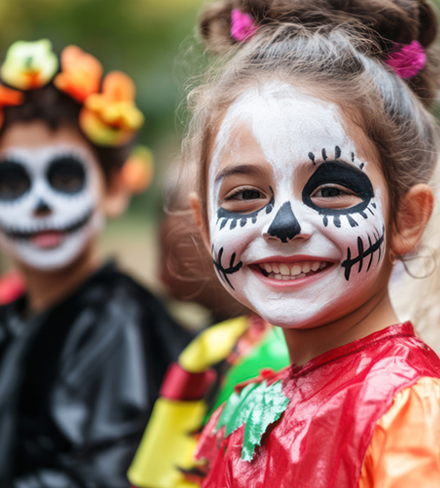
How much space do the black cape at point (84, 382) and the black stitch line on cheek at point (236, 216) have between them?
1419 mm

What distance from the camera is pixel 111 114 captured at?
280 cm

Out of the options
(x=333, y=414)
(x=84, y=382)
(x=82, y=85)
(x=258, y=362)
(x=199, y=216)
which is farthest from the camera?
(x=82, y=85)

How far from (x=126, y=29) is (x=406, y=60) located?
875 cm

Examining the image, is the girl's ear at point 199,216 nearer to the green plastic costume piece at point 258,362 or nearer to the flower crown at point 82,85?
the green plastic costume piece at point 258,362

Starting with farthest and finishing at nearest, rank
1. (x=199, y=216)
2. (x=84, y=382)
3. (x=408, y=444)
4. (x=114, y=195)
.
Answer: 1. (x=114, y=195)
2. (x=84, y=382)
3. (x=199, y=216)
4. (x=408, y=444)

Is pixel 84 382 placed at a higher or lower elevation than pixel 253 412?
lower

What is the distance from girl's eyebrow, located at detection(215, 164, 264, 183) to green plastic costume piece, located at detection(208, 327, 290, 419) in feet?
2.41

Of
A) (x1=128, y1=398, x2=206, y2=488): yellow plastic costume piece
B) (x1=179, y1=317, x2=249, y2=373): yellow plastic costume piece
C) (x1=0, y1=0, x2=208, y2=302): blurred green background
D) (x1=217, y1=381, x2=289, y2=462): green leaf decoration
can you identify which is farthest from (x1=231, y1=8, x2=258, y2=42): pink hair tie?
(x1=0, y1=0, x2=208, y2=302): blurred green background

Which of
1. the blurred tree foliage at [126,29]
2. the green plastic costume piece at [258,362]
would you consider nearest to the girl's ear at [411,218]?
the green plastic costume piece at [258,362]

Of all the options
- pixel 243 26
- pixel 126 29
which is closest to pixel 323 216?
pixel 243 26

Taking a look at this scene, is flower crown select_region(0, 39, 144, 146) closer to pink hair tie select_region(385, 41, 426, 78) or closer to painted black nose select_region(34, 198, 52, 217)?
painted black nose select_region(34, 198, 52, 217)

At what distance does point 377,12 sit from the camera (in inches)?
51.6

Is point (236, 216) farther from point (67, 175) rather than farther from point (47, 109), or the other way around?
point (47, 109)

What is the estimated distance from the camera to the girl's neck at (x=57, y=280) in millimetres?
2854
